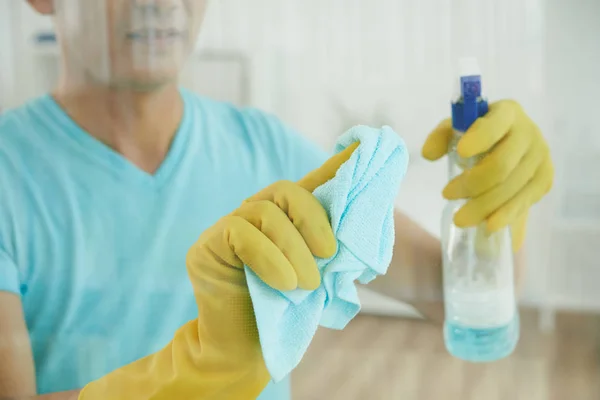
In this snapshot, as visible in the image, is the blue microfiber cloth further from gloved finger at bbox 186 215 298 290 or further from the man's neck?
the man's neck

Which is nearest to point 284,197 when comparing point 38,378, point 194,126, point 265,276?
point 265,276

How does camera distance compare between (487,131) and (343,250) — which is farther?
(487,131)

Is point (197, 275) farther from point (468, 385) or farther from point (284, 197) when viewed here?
point (468, 385)

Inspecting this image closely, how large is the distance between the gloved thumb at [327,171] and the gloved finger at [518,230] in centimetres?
29

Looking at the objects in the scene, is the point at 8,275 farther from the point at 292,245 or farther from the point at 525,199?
the point at 525,199

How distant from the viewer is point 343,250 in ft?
1.70

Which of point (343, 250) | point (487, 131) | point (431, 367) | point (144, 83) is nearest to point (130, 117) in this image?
point (144, 83)

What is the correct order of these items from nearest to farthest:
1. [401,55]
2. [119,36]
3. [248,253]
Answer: [248,253]
[119,36]
[401,55]

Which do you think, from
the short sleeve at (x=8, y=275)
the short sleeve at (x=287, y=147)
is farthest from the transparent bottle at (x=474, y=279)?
the short sleeve at (x=8, y=275)

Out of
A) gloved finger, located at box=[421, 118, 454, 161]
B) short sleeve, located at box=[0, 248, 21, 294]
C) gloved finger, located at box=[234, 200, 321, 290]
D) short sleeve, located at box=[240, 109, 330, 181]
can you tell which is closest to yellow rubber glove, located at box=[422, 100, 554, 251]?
gloved finger, located at box=[421, 118, 454, 161]

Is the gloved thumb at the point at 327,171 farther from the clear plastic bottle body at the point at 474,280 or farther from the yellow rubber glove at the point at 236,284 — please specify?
the clear plastic bottle body at the point at 474,280

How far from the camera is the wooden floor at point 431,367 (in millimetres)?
735

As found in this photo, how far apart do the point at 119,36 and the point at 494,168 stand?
431 millimetres

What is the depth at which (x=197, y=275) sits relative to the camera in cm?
57
